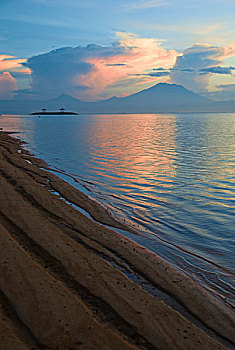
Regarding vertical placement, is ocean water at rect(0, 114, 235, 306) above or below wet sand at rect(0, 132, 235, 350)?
below

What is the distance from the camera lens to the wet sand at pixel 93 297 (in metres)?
5.41

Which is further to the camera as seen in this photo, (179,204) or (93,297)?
(179,204)

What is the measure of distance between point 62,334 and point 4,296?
1782mm

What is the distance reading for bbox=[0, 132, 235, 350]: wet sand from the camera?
5414 millimetres

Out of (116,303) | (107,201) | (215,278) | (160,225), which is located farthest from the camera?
(107,201)

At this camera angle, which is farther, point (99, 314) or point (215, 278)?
point (215, 278)

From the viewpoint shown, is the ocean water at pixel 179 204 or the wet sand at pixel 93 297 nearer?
the wet sand at pixel 93 297

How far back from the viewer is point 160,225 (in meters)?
13.9

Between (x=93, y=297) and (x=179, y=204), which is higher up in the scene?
(x=93, y=297)

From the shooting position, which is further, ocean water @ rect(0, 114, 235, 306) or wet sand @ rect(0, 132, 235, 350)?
ocean water @ rect(0, 114, 235, 306)

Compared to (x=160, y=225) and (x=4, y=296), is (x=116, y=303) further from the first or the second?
(x=160, y=225)

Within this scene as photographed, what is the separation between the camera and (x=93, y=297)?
6691 mm

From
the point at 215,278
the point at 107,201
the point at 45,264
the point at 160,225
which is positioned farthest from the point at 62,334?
the point at 107,201

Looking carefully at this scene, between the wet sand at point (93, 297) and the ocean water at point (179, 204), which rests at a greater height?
the wet sand at point (93, 297)
